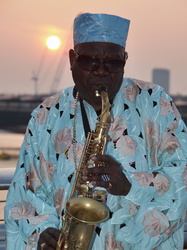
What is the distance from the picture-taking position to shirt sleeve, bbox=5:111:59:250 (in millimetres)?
3025

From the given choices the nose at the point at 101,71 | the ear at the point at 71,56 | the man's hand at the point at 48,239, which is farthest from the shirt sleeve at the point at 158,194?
the ear at the point at 71,56

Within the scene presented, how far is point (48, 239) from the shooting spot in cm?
289

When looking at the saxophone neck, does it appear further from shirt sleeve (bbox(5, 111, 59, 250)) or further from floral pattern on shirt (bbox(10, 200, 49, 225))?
floral pattern on shirt (bbox(10, 200, 49, 225))

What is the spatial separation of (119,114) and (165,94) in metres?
0.31

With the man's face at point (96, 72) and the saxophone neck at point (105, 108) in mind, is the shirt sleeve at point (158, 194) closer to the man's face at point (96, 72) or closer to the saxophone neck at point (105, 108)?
the saxophone neck at point (105, 108)

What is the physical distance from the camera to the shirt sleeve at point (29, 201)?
3025mm

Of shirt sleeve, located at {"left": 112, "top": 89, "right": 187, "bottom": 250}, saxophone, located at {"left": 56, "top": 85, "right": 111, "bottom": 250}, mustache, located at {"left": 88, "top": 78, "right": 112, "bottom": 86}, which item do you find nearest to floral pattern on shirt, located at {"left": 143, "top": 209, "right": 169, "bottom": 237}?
shirt sleeve, located at {"left": 112, "top": 89, "right": 187, "bottom": 250}

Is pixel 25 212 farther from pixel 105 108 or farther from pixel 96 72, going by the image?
pixel 96 72

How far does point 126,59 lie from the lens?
3.03 metres

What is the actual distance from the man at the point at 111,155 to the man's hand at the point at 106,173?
20mm

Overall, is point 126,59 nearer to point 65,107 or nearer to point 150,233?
point 65,107

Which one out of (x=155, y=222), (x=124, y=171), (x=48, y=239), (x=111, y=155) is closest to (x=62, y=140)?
(x=111, y=155)

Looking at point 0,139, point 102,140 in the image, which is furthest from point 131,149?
point 0,139

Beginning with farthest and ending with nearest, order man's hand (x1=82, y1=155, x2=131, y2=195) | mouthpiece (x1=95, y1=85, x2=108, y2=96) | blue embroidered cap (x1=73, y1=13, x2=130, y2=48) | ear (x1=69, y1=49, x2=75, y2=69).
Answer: ear (x1=69, y1=49, x2=75, y2=69)
blue embroidered cap (x1=73, y1=13, x2=130, y2=48)
mouthpiece (x1=95, y1=85, x2=108, y2=96)
man's hand (x1=82, y1=155, x2=131, y2=195)
